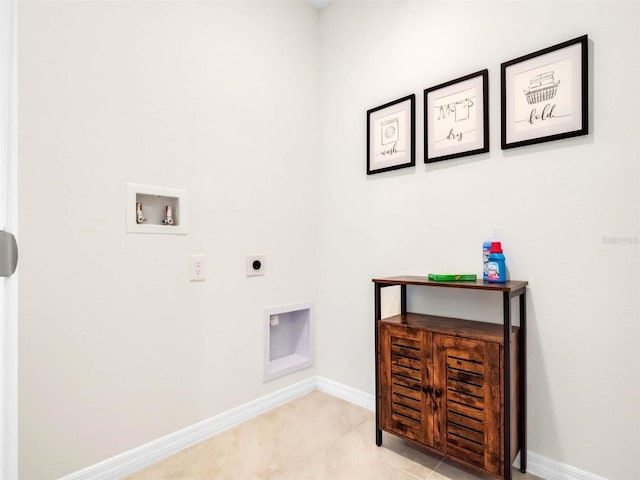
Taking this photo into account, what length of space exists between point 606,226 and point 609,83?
21.7 inches

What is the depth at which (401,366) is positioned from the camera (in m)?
1.59

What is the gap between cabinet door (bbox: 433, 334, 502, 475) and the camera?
4.34 ft

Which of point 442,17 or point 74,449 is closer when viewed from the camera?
point 74,449

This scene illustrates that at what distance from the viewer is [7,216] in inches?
25.3

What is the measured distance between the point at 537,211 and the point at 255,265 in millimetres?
1439

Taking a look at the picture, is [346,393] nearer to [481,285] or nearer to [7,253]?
[481,285]

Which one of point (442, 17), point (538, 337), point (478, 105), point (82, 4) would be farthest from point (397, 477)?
point (82, 4)

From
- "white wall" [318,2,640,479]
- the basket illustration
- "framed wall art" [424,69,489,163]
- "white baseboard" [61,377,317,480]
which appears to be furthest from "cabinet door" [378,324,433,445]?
the basket illustration

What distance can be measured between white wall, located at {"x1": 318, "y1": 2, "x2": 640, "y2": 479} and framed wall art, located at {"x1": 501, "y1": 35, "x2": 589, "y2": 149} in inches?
1.7

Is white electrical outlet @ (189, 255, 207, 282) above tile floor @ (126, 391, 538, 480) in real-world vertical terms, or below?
above

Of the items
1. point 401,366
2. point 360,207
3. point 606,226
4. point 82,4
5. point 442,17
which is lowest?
point 401,366

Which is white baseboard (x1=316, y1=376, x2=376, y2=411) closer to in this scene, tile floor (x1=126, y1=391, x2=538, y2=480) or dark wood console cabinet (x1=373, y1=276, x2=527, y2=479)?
tile floor (x1=126, y1=391, x2=538, y2=480)

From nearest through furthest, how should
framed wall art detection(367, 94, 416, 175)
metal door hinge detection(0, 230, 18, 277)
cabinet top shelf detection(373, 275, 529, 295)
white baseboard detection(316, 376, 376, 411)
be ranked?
metal door hinge detection(0, 230, 18, 277) → cabinet top shelf detection(373, 275, 529, 295) → framed wall art detection(367, 94, 416, 175) → white baseboard detection(316, 376, 376, 411)

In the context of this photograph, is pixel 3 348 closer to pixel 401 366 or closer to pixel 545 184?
pixel 401 366
